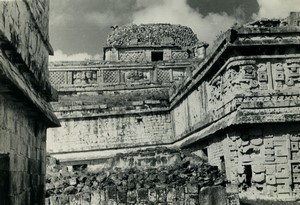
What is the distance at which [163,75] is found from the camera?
68.9ft

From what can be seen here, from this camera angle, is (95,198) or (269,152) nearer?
(95,198)

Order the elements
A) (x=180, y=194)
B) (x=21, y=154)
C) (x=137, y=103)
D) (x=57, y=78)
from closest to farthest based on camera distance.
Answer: (x=21, y=154) → (x=180, y=194) → (x=137, y=103) → (x=57, y=78)

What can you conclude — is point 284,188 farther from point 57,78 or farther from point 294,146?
point 57,78

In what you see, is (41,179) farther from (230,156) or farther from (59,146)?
(59,146)

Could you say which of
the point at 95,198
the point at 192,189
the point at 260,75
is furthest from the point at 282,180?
the point at 95,198

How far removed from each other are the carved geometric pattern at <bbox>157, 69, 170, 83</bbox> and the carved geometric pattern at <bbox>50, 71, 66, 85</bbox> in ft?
16.5

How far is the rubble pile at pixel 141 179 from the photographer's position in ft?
32.7

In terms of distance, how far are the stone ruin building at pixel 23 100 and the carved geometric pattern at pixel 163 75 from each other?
1364cm

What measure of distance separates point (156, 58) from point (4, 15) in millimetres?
21924

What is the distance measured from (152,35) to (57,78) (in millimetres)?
8785

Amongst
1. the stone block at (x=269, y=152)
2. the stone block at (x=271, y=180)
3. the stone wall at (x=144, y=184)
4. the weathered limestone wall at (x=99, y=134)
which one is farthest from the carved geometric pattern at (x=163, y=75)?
the stone block at (x=271, y=180)

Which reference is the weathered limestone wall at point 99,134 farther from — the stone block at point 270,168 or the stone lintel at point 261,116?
the stone block at point 270,168

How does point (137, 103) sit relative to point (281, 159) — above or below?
above

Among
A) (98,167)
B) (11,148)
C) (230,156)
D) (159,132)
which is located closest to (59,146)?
(98,167)
